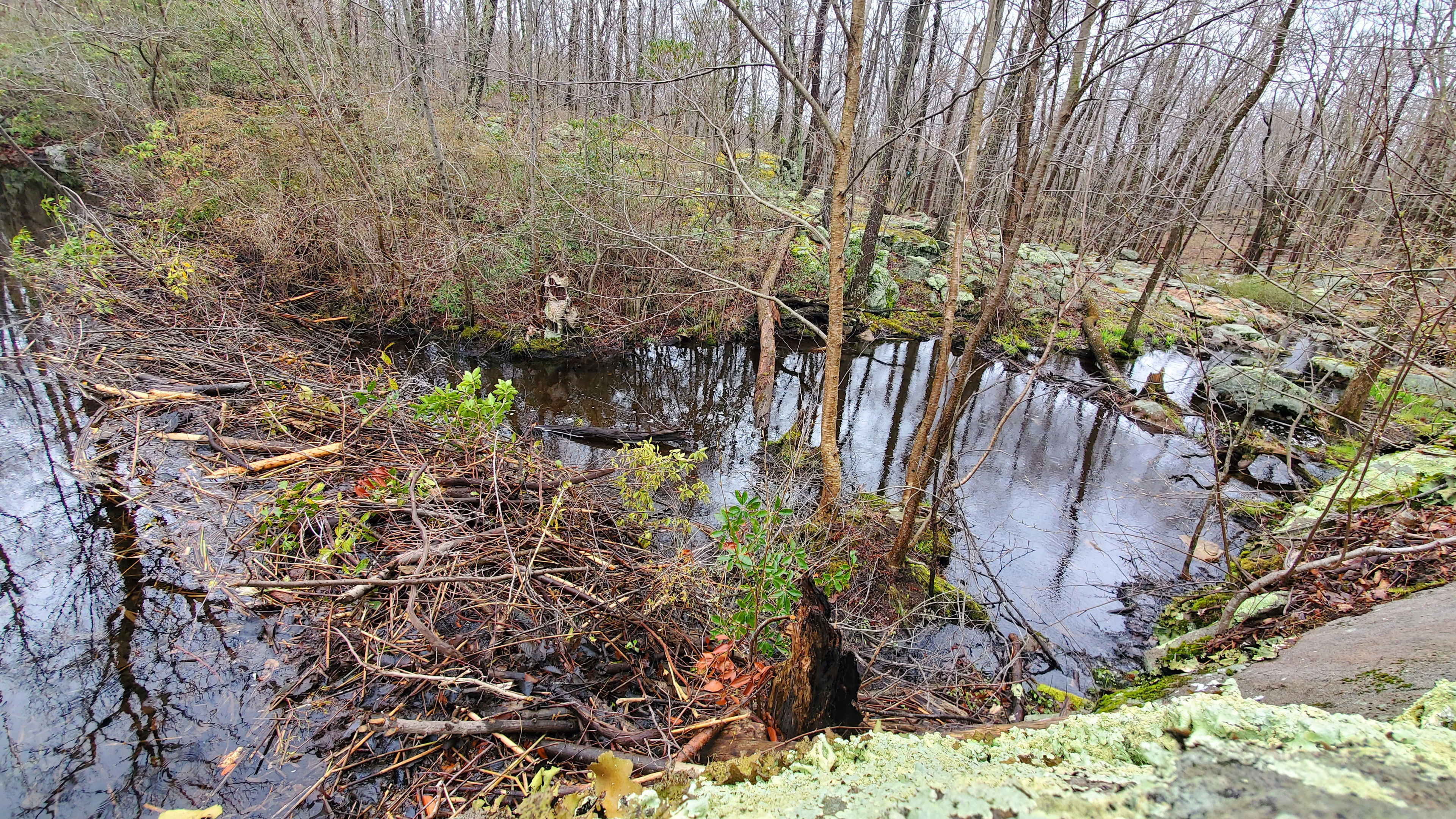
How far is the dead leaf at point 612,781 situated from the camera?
75cm

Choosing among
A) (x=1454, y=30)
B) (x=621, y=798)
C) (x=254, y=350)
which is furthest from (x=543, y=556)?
(x=1454, y=30)

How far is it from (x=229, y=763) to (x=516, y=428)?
538 centimetres

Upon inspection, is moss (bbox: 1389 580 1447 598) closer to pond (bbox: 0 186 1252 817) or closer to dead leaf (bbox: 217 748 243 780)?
pond (bbox: 0 186 1252 817)

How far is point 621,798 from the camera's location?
0.73 meters

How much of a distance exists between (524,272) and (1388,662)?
1023cm

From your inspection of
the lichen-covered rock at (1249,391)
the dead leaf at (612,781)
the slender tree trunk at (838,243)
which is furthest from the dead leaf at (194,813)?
the lichen-covered rock at (1249,391)

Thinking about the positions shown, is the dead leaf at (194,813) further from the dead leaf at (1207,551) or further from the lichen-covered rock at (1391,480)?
the dead leaf at (1207,551)

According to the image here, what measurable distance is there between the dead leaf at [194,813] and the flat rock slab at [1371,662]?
3.63 meters

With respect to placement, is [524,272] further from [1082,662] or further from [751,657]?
[1082,662]

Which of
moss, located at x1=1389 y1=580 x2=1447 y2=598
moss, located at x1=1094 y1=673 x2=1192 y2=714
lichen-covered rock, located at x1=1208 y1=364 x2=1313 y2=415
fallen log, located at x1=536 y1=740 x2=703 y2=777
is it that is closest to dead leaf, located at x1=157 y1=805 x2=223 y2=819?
fallen log, located at x1=536 y1=740 x2=703 y2=777

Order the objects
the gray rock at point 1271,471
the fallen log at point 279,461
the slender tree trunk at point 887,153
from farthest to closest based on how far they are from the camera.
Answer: the slender tree trunk at point 887,153, the gray rock at point 1271,471, the fallen log at point 279,461

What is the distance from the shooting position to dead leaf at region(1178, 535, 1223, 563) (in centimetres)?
559

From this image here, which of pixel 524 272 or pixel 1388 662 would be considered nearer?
pixel 1388 662

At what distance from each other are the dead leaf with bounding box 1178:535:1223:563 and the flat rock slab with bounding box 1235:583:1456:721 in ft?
13.1
